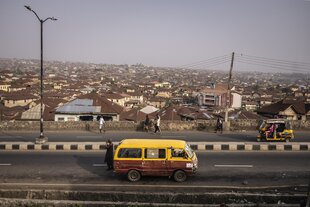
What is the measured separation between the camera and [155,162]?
1180 centimetres

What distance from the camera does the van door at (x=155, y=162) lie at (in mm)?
11805

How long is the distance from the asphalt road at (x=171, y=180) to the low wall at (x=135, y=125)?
6.56 m

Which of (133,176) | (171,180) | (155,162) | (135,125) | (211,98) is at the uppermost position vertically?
(211,98)

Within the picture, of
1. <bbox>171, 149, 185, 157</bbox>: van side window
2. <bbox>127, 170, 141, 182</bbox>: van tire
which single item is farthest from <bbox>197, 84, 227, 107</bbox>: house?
<bbox>127, 170, 141, 182</bbox>: van tire

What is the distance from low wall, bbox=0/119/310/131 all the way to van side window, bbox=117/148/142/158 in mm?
10329

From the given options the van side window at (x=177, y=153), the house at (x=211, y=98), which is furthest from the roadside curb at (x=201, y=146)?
the house at (x=211, y=98)

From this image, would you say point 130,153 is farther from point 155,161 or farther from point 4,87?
point 4,87

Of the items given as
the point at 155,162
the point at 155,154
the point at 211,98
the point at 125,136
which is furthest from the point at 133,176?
the point at 211,98

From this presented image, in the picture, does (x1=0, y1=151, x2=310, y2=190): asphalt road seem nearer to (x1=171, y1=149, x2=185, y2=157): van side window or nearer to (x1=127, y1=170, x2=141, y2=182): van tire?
(x1=127, y1=170, x2=141, y2=182): van tire

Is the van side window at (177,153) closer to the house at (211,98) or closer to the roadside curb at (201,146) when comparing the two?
the roadside curb at (201,146)

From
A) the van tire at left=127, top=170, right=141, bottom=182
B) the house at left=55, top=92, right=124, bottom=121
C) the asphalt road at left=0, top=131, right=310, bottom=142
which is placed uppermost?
the house at left=55, top=92, right=124, bottom=121

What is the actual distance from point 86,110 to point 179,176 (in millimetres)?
21932

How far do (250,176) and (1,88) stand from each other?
106 metres

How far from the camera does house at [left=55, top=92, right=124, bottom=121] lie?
102 ft
